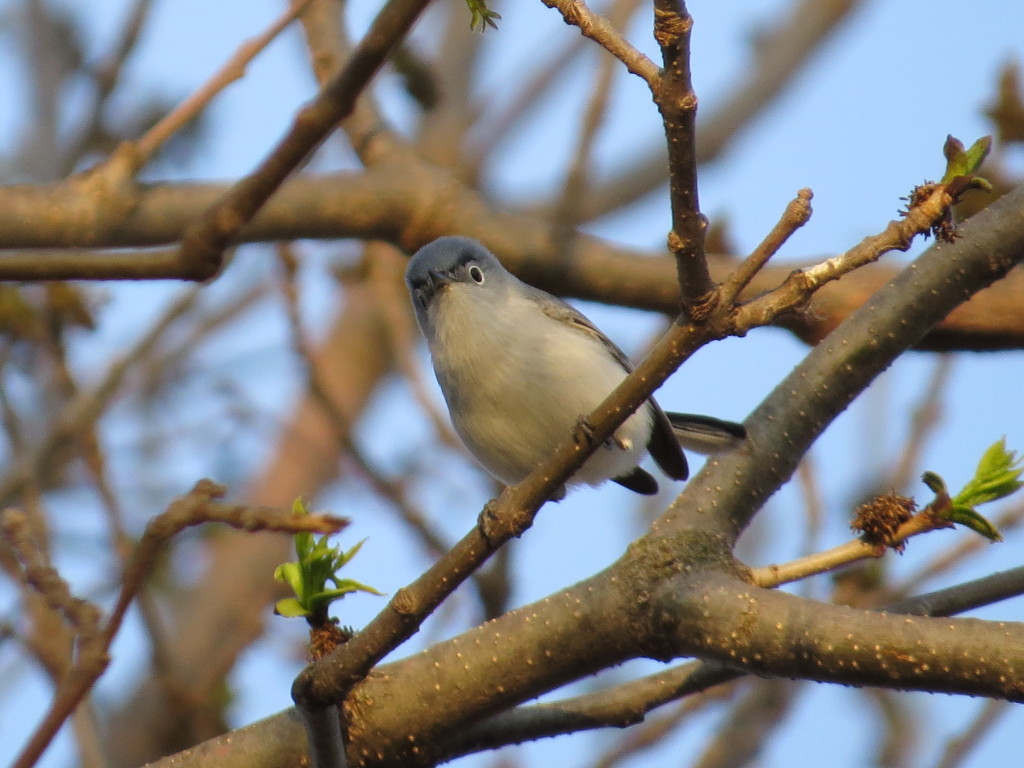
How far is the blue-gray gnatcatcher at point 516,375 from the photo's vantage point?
2.73 meters

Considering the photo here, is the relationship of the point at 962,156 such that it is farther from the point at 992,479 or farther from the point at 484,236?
the point at 484,236

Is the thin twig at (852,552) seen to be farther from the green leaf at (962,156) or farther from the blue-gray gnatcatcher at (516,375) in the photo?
the blue-gray gnatcatcher at (516,375)

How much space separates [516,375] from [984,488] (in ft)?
4.08

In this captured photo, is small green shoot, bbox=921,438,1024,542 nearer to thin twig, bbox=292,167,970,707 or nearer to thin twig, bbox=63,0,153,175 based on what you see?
thin twig, bbox=292,167,970,707

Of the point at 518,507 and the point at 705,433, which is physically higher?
the point at 705,433

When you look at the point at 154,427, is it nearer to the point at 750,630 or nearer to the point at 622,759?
the point at 622,759

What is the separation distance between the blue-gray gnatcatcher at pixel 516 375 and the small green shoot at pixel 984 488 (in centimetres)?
81

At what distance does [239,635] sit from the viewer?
12.5 ft

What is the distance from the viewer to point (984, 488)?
175 centimetres

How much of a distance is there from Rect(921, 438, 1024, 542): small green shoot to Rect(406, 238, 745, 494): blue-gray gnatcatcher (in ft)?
2.67

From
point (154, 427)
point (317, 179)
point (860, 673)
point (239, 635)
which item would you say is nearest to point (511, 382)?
point (317, 179)

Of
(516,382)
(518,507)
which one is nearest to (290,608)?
(518,507)

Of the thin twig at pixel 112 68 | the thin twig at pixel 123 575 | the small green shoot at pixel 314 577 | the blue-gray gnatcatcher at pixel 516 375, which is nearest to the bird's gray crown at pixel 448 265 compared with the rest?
the blue-gray gnatcatcher at pixel 516 375

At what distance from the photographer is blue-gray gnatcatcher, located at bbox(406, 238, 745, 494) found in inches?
108
